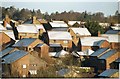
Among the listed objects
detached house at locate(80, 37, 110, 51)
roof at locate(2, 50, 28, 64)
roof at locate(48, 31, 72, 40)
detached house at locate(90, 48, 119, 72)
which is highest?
roof at locate(48, 31, 72, 40)

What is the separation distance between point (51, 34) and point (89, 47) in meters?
1.09

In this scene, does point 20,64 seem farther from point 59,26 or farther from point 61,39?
point 59,26

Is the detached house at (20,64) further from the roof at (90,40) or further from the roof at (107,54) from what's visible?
the roof at (90,40)

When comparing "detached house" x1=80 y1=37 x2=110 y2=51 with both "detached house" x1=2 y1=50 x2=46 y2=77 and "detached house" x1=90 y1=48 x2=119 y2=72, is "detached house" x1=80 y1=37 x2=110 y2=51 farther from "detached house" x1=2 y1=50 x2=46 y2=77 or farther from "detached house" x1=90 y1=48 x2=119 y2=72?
"detached house" x1=2 y1=50 x2=46 y2=77

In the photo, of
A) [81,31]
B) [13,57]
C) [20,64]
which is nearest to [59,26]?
[81,31]

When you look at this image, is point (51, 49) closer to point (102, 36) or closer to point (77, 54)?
point (77, 54)

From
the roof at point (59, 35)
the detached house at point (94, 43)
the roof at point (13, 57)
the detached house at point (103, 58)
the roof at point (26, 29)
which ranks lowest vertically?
the detached house at point (103, 58)

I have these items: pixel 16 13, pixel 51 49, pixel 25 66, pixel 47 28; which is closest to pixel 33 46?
pixel 51 49

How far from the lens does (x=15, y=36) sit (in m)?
8.65

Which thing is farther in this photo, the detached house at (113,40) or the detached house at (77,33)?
the detached house at (77,33)

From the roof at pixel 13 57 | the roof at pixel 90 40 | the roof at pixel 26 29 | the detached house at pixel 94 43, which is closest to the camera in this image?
the roof at pixel 13 57

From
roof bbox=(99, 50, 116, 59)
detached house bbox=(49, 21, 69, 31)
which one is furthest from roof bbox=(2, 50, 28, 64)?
detached house bbox=(49, 21, 69, 31)

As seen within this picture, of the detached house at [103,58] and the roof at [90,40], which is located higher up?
the roof at [90,40]

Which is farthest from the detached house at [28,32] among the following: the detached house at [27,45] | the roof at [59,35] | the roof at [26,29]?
the detached house at [27,45]
